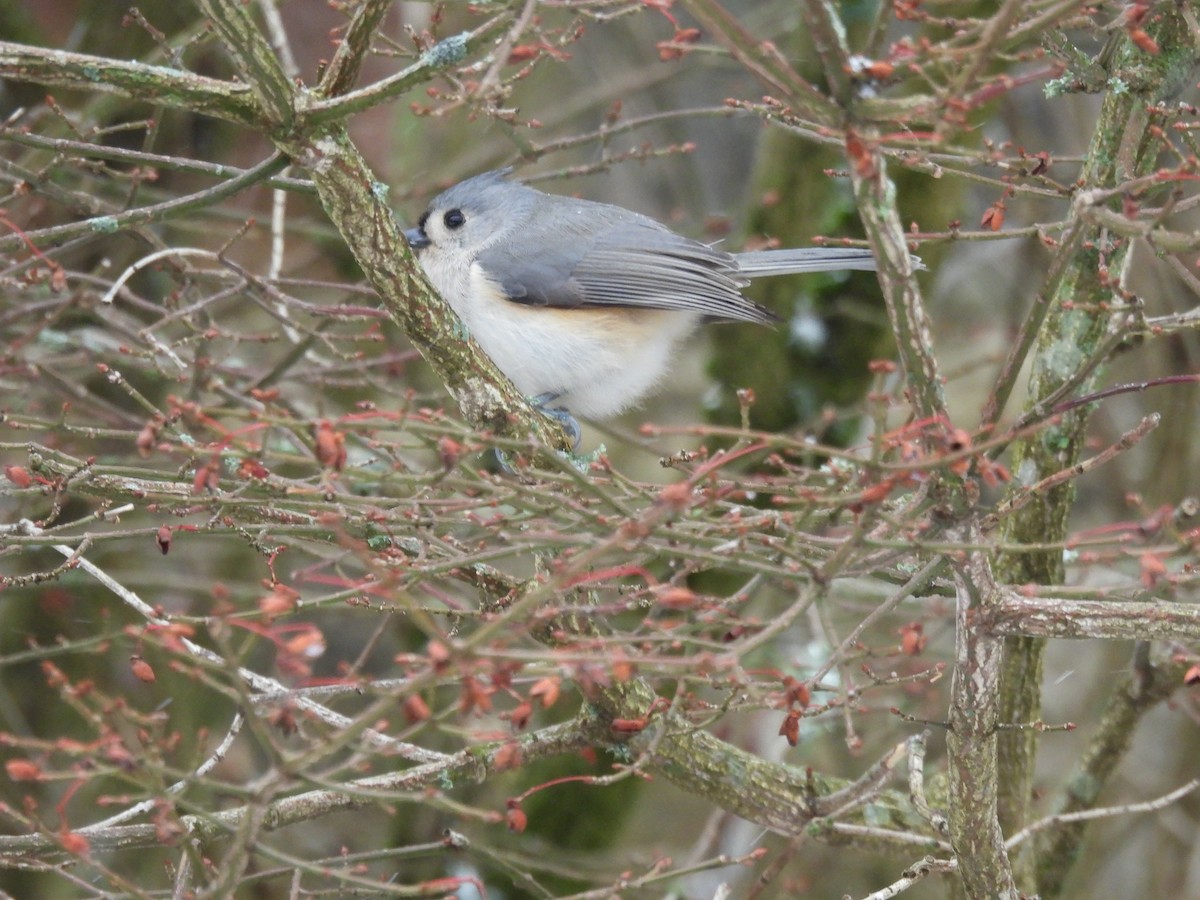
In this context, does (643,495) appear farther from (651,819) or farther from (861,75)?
(651,819)

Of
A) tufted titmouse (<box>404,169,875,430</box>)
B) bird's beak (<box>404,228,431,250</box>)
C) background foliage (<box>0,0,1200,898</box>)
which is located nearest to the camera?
background foliage (<box>0,0,1200,898</box>)

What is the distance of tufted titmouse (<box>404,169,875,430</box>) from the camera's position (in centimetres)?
475

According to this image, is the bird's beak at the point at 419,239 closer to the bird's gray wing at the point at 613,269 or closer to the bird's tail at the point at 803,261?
the bird's gray wing at the point at 613,269

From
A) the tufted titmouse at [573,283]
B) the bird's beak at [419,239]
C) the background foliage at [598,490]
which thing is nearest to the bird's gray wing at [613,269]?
the tufted titmouse at [573,283]

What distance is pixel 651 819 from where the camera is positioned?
28.0 feet

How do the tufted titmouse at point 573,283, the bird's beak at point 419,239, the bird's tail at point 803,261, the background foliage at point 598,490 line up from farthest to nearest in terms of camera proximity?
the bird's beak at point 419,239, the tufted titmouse at point 573,283, the bird's tail at point 803,261, the background foliage at point 598,490

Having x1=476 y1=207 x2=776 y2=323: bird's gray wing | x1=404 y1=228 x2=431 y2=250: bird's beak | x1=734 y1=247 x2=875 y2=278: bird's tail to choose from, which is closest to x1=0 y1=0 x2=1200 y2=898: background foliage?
x1=734 y1=247 x2=875 y2=278: bird's tail

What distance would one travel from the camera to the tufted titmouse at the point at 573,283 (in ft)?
15.6

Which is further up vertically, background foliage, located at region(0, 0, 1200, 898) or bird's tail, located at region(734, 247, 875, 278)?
bird's tail, located at region(734, 247, 875, 278)

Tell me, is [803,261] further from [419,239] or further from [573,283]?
[419,239]

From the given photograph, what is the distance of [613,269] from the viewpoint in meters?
4.98

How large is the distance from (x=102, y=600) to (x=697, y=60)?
3.95m

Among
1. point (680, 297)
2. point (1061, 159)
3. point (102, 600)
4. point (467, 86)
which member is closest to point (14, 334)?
point (102, 600)

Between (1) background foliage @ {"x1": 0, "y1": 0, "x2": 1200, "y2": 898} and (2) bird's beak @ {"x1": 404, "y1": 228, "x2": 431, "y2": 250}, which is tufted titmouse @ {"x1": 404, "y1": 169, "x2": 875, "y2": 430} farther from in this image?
(1) background foliage @ {"x1": 0, "y1": 0, "x2": 1200, "y2": 898}
